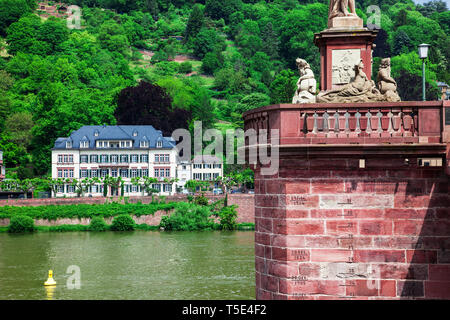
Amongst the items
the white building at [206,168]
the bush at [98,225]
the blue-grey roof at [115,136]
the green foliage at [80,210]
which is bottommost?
the bush at [98,225]

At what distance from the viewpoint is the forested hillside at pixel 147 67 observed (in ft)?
364

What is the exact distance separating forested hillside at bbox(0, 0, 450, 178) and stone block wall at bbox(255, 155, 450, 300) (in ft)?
299

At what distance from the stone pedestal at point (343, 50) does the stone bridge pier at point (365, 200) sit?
10.2ft

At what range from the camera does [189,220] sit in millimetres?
82000

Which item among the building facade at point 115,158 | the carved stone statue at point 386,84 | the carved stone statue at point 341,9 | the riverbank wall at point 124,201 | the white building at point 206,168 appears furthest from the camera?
the white building at point 206,168

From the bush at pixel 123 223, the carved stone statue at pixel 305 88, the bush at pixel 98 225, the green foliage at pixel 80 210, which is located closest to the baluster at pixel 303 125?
the carved stone statue at pixel 305 88

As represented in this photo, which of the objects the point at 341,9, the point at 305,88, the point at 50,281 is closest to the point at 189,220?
the point at 50,281

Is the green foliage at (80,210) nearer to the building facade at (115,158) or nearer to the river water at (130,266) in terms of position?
the river water at (130,266)

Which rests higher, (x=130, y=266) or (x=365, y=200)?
(x=365, y=200)

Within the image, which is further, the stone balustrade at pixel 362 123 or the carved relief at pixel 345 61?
the carved relief at pixel 345 61

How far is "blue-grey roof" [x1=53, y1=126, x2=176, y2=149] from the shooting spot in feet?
331

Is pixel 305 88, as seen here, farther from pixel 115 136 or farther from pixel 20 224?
pixel 115 136

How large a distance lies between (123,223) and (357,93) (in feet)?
222

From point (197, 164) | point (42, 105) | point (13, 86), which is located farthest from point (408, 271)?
point (13, 86)
